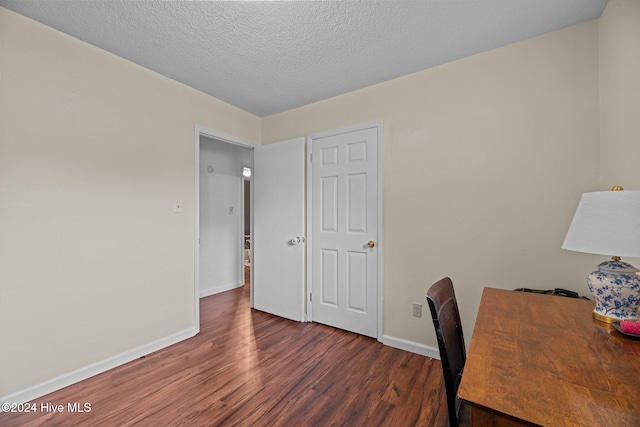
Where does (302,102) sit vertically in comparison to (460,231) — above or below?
above

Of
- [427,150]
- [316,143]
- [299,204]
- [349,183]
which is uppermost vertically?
[316,143]

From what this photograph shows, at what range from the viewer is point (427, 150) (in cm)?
239

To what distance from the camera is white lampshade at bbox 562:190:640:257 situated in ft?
2.94

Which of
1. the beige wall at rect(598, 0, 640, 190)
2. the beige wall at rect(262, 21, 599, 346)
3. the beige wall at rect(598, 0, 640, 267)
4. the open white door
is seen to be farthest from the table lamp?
the open white door

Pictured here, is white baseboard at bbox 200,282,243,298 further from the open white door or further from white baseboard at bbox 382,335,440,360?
white baseboard at bbox 382,335,440,360

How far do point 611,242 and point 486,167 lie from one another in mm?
1331

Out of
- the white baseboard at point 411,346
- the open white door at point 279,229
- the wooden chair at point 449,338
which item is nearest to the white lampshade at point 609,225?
the wooden chair at point 449,338

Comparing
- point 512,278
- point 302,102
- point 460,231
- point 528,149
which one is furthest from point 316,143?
point 512,278

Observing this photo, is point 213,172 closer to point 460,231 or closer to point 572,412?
point 460,231

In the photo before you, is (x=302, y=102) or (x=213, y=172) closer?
(x=302, y=102)

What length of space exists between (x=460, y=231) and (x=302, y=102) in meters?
2.06

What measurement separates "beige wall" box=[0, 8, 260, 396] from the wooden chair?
2.33 m

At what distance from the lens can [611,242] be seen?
0.92 meters

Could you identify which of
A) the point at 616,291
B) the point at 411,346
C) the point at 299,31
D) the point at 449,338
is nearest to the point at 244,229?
the point at 411,346
